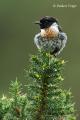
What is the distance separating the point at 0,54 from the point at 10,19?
2732mm

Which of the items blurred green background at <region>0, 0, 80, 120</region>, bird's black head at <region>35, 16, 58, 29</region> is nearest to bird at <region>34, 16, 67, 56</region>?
bird's black head at <region>35, 16, 58, 29</region>

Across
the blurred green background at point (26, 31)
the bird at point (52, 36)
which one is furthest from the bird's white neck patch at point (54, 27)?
the blurred green background at point (26, 31)

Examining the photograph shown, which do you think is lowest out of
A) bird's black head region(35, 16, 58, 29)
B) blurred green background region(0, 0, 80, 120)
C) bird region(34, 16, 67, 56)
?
bird region(34, 16, 67, 56)

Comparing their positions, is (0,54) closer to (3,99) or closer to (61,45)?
(61,45)

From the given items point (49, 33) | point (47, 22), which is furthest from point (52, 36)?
Result: point (47, 22)

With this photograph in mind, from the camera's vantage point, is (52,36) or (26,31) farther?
(26,31)

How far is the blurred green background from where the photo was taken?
54.8ft

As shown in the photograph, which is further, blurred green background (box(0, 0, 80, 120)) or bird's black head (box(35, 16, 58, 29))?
A: blurred green background (box(0, 0, 80, 120))

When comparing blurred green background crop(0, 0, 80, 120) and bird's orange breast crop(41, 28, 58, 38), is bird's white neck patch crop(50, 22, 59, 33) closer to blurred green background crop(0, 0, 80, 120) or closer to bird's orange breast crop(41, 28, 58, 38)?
bird's orange breast crop(41, 28, 58, 38)

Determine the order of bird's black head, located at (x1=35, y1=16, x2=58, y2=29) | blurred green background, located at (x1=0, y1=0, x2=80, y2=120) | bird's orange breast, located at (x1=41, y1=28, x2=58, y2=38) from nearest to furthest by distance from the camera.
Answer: bird's orange breast, located at (x1=41, y1=28, x2=58, y2=38) < bird's black head, located at (x1=35, y1=16, x2=58, y2=29) < blurred green background, located at (x1=0, y1=0, x2=80, y2=120)

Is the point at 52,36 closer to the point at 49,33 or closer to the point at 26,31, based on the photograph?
the point at 49,33

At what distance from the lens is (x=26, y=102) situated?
84.7 inches

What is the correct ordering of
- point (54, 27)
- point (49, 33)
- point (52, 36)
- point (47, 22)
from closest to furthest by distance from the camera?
point (52, 36) → point (49, 33) → point (54, 27) → point (47, 22)

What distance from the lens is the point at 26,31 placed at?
1902 centimetres
